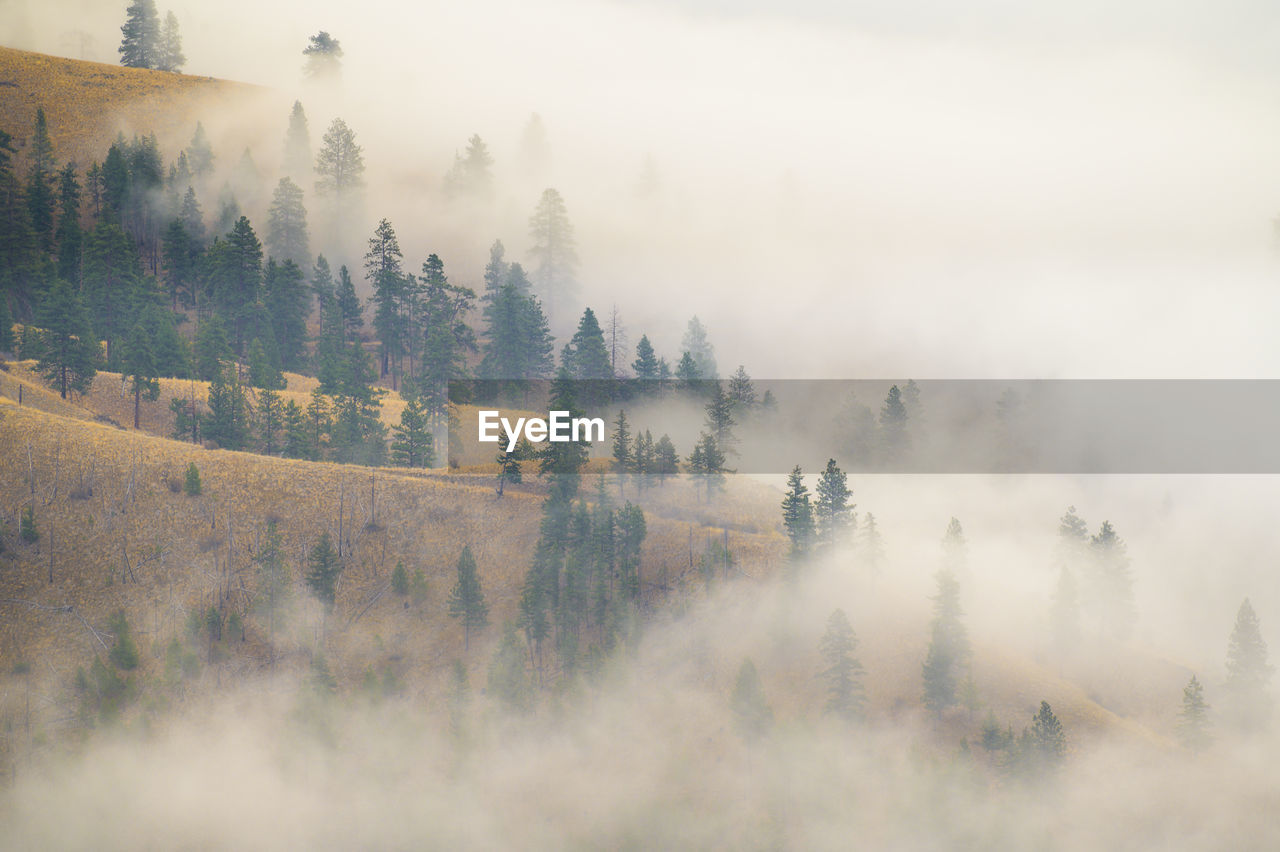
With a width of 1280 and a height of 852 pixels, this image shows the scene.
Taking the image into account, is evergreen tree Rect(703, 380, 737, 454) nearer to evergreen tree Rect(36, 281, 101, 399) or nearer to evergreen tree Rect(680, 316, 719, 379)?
evergreen tree Rect(680, 316, 719, 379)

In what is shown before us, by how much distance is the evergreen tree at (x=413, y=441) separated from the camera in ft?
326

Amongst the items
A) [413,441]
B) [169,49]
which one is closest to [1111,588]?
[413,441]

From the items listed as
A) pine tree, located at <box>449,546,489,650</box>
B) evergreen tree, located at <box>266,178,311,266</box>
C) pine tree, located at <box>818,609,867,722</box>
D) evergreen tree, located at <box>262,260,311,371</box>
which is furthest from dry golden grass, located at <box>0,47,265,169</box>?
pine tree, located at <box>818,609,867,722</box>

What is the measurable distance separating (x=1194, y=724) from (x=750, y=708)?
3205cm

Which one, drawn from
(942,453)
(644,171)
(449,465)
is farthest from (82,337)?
(644,171)

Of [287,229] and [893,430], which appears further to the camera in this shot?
[287,229]

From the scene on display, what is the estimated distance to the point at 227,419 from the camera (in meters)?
100

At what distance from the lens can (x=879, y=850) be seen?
76250mm

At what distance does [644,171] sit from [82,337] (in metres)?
113

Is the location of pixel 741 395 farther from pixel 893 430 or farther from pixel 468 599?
pixel 468 599

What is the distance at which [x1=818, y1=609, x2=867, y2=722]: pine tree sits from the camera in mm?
81625

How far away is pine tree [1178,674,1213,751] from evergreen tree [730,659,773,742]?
97.6 feet

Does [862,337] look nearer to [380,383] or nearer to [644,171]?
[644,171]

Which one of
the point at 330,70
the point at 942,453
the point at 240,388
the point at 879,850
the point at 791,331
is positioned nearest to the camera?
the point at 879,850
